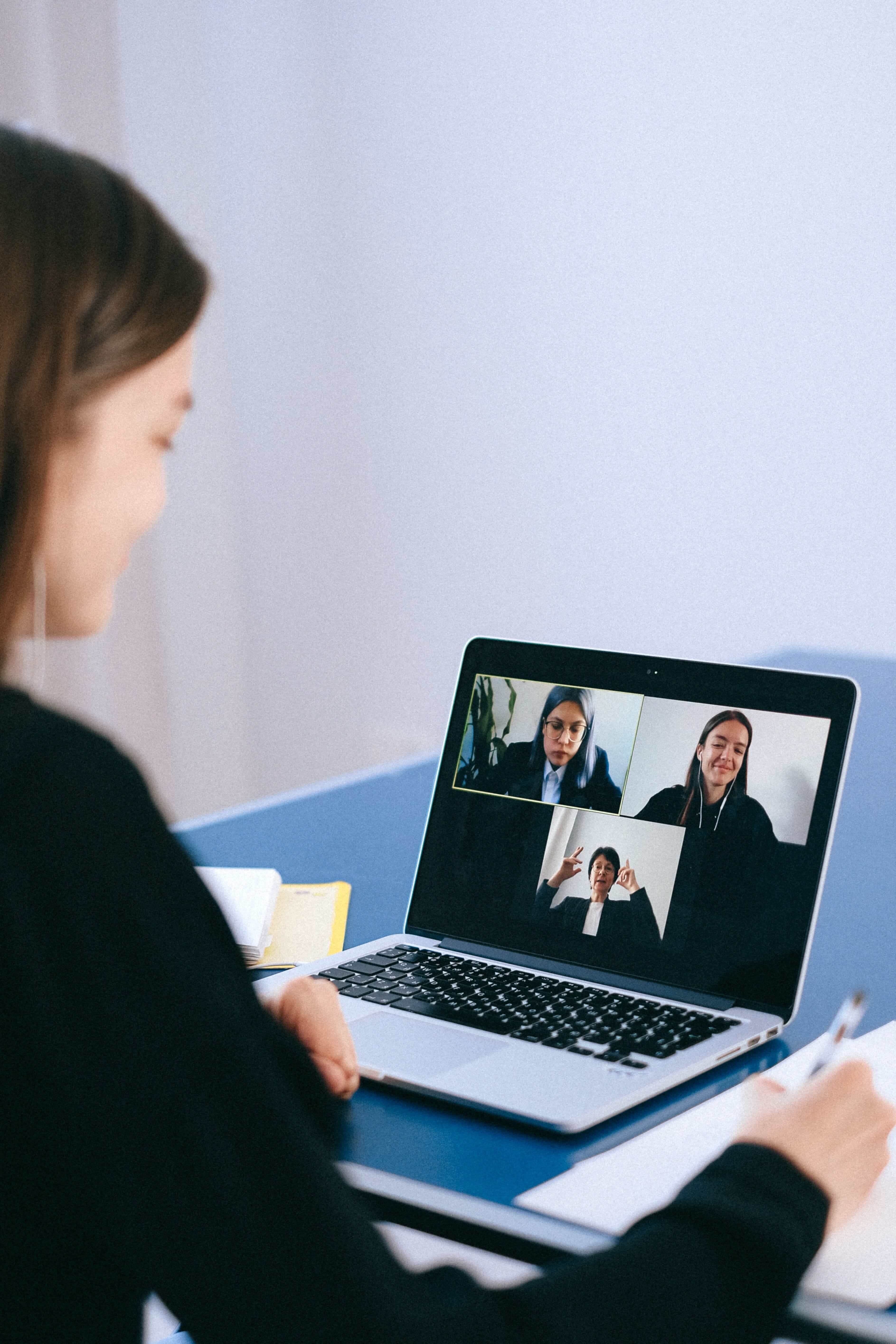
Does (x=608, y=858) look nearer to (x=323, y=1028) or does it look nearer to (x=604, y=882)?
(x=604, y=882)

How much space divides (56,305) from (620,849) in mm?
553

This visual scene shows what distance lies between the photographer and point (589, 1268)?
56cm

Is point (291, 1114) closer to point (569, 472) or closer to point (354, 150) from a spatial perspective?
point (569, 472)

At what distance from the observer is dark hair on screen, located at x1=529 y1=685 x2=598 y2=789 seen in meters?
0.98

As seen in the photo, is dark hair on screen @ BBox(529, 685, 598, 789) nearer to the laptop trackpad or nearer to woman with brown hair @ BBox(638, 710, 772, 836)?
woman with brown hair @ BBox(638, 710, 772, 836)

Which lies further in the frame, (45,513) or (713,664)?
(713,664)

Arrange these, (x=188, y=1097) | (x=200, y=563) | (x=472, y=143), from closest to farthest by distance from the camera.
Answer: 1. (x=188, y=1097)
2. (x=472, y=143)
3. (x=200, y=563)

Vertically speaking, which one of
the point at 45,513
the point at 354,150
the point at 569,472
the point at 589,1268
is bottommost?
the point at 589,1268

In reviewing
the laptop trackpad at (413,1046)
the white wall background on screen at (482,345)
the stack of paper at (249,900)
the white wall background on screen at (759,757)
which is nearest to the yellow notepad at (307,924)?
the stack of paper at (249,900)

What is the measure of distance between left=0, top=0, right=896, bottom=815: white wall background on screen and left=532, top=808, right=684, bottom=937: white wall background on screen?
6.01 ft

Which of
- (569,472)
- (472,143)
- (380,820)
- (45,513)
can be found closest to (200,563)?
(569,472)

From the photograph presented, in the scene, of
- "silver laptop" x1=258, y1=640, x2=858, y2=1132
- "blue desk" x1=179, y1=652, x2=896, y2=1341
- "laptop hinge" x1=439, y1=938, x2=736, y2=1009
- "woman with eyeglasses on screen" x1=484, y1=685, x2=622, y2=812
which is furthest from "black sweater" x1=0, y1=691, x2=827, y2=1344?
"woman with eyeglasses on screen" x1=484, y1=685, x2=622, y2=812

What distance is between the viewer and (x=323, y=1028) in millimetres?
804

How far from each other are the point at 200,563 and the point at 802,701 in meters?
2.46
